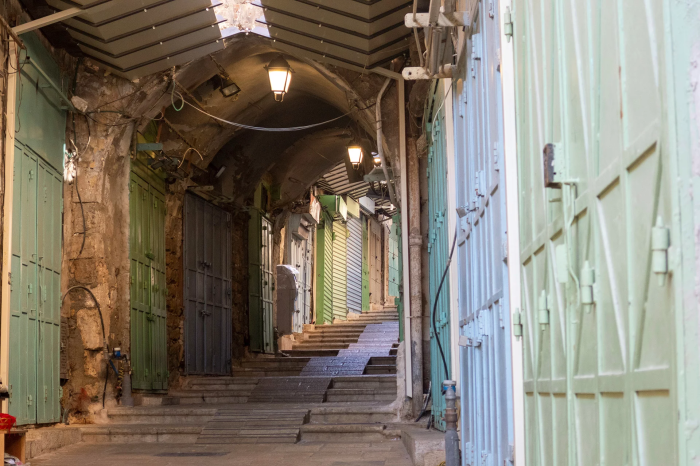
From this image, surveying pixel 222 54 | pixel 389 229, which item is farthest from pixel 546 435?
pixel 389 229

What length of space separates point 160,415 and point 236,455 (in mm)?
2429

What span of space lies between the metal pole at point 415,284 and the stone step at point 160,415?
2.74 metres

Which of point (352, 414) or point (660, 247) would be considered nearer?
point (660, 247)

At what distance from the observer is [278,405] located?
11.3 meters

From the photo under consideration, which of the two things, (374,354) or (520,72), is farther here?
(374,354)

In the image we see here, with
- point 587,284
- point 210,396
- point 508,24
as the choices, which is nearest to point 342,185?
point 210,396

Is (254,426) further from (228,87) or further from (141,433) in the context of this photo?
(228,87)

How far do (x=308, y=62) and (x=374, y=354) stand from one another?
23.4ft

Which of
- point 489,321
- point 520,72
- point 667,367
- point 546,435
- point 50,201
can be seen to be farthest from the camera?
point 50,201

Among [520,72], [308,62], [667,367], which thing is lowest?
[667,367]

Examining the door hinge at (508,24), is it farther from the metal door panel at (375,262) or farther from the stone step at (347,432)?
the metal door panel at (375,262)

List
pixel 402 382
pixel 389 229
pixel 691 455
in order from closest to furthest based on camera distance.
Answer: pixel 691 455, pixel 402 382, pixel 389 229

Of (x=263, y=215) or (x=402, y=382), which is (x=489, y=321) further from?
(x=263, y=215)

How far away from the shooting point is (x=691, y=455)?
Answer: 56.6 inches
